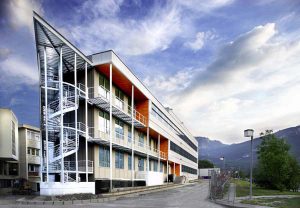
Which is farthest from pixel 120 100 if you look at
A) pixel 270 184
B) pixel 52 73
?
pixel 270 184

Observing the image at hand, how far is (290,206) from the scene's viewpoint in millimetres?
16266

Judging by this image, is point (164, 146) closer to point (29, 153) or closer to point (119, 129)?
point (119, 129)

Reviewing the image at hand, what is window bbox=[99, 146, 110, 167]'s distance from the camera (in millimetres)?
30631

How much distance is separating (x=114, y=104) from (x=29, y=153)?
2283 cm

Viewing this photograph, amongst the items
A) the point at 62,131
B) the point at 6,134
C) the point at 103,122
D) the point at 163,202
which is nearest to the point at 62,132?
the point at 62,131

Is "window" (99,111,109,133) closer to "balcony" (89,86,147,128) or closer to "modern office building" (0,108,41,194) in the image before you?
"balcony" (89,86,147,128)

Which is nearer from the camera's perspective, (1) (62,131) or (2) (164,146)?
(1) (62,131)

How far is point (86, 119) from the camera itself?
86.9 feet

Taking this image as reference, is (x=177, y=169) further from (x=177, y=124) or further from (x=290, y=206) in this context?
(x=290, y=206)

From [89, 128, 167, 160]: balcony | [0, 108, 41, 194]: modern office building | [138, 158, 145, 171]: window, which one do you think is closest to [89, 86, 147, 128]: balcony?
[89, 128, 167, 160]: balcony

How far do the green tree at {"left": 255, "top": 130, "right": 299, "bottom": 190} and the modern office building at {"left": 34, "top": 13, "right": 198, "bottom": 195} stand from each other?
1357cm

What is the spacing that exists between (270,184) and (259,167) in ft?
7.89

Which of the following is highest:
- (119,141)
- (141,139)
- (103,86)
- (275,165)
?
(103,86)

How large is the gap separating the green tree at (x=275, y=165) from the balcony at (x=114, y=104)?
1466 cm
